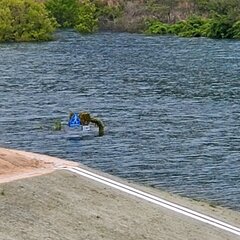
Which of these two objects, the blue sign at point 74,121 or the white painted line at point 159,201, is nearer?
the white painted line at point 159,201

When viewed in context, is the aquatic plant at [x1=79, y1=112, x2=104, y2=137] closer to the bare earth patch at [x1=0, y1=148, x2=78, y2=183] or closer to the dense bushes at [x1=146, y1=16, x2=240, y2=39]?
the bare earth patch at [x1=0, y1=148, x2=78, y2=183]

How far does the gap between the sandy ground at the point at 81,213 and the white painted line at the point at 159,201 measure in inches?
22.0

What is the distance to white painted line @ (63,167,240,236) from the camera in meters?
24.3

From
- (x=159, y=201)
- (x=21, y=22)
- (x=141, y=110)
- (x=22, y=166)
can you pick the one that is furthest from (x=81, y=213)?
(x=21, y=22)

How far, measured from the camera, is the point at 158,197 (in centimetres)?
2766

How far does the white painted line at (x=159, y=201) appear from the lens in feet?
79.7

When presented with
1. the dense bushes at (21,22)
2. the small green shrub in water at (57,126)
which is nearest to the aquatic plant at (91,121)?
the small green shrub in water at (57,126)

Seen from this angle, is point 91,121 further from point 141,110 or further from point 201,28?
point 201,28

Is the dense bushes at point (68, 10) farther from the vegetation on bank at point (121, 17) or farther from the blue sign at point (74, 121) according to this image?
the blue sign at point (74, 121)

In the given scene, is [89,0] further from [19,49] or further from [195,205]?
[195,205]

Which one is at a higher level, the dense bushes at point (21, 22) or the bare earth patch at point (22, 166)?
the bare earth patch at point (22, 166)

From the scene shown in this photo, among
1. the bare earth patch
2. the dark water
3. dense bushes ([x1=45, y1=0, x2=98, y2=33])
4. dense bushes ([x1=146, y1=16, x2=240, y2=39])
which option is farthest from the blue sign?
dense bushes ([x1=45, y1=0, x2=98, y2=33])

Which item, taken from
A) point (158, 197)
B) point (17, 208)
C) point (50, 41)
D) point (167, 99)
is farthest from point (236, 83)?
point (50, 41)

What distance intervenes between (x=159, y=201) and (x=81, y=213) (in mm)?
4807
